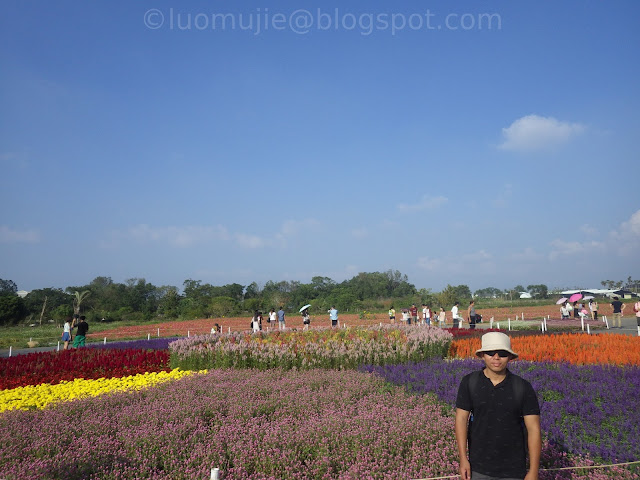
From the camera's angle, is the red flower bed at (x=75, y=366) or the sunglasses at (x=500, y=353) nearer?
the sunglasses at (x=500, y=353)

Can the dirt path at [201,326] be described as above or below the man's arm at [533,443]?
below

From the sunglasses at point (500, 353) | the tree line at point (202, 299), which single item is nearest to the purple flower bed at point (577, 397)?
the sunglasses at point (500, 353)

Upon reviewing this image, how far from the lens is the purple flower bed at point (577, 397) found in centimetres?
443

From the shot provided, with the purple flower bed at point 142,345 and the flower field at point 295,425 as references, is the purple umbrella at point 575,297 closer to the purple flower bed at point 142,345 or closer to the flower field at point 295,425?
the flower field at point 295,425

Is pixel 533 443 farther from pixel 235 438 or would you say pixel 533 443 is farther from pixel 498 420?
pixel 235 438

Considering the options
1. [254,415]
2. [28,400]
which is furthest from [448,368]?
[28,400]

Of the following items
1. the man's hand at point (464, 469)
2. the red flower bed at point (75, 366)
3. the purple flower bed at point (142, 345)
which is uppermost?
the man's hand at point (464, 469)

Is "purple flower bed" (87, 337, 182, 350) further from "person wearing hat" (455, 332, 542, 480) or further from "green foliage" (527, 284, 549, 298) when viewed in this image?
"green foliage" (527, 284, 549, 298)

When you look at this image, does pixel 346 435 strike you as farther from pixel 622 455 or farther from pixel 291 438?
pixel 622 455

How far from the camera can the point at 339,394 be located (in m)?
6.77

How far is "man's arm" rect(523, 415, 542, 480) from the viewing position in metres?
2.91

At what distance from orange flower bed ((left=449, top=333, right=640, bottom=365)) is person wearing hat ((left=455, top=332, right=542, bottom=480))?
7637mm

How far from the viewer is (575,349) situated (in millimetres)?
11328

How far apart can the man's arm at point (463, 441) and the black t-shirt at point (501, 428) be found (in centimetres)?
8
